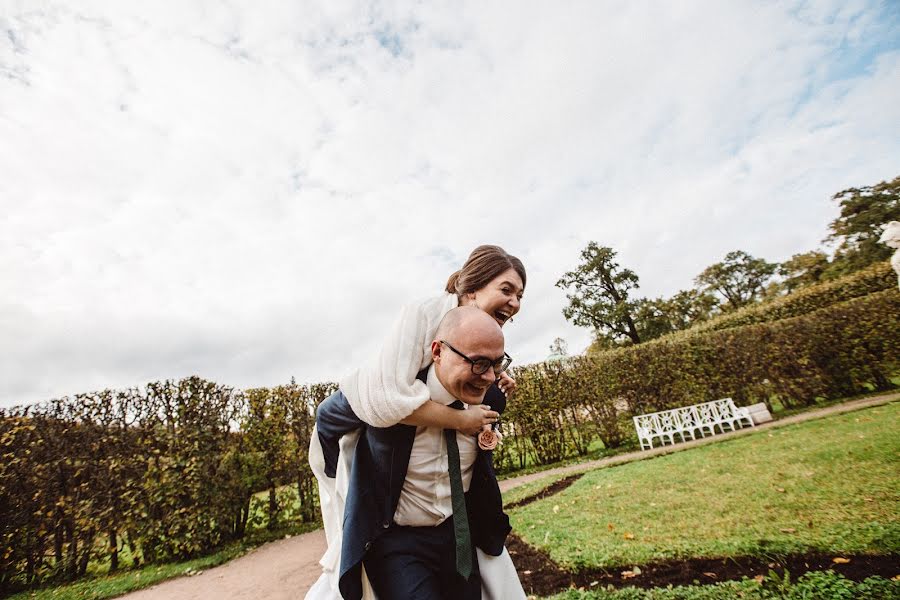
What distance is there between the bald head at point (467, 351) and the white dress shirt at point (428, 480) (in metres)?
0.09

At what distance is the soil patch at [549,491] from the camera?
7.35m

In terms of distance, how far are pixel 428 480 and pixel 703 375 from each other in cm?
1399

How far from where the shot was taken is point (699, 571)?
341 centimetres

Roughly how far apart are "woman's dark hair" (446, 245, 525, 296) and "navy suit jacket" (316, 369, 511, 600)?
0.67 m

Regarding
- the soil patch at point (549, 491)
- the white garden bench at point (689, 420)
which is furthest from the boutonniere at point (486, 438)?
the white garden bench at point (689, 420)

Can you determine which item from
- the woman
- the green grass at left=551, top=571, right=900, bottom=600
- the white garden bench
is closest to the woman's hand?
the woman

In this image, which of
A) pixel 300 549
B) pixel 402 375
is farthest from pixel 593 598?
pixel 300 549

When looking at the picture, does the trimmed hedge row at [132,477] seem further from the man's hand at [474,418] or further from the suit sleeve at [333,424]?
the man's hand at [474,418]

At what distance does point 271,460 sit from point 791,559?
8578 millimetres

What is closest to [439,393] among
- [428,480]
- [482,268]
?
[428,480]

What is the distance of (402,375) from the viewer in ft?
5.28

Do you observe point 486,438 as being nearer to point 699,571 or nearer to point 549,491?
point 699,571

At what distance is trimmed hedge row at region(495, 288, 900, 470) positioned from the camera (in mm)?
12352

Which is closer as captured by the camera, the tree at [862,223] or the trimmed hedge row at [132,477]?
the trimmed hedge row at [132,477]
